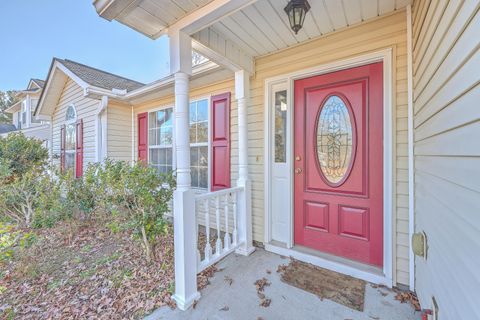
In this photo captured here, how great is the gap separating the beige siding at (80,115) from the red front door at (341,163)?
4.83m

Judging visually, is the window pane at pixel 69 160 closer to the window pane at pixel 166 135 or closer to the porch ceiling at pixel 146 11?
the window pane at pixel 166 135

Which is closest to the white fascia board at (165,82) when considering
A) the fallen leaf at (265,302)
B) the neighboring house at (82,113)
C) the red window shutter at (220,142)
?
the red window shutter at (220,142)

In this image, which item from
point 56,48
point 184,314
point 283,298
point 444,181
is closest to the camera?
point 444,181

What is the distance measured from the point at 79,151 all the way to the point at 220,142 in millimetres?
4450

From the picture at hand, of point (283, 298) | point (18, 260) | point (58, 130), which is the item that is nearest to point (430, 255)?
point (283, 298)

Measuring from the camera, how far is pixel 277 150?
266cm

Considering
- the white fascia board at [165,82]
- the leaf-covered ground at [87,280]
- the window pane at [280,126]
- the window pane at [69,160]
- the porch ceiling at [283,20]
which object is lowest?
the leaf-covered ground at [87,280]

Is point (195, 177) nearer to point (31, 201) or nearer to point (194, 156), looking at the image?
point (194, 156)

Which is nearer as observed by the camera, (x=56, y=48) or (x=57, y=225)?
(x=57, y=225)

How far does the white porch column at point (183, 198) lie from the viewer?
1.86 metres

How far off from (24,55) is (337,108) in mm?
19132

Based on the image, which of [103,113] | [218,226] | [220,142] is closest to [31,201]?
[103,113]

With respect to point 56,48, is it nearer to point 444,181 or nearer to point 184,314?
point 184,314

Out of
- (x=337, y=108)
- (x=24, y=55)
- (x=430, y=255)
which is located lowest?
(x=430, y=255)
